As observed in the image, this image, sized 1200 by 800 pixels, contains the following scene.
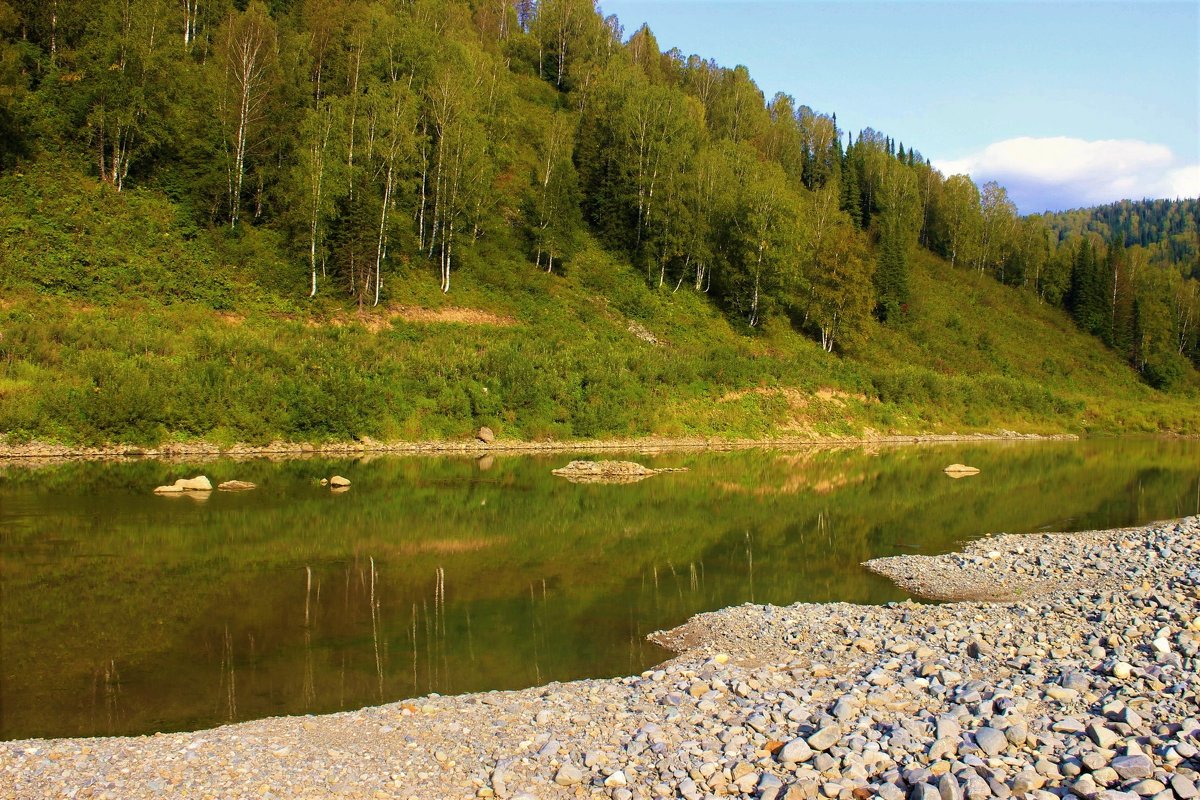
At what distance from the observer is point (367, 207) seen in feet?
158

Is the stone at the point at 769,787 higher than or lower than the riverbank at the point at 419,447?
higher

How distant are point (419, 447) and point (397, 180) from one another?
71.3ft

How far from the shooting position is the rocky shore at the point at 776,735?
7234mm

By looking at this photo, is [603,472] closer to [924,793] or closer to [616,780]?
[616,780]

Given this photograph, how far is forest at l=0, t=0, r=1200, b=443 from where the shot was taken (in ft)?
148

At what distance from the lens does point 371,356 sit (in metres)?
41.0

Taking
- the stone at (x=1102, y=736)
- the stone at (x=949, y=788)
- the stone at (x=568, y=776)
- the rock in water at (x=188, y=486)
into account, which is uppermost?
the stone at (x=1102, y=736)

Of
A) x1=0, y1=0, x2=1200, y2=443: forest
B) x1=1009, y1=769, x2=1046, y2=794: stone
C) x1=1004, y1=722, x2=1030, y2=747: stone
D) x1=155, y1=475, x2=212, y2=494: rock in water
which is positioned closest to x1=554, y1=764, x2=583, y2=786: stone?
x1=1009, y1=769, x2=1046, y2=794: stone

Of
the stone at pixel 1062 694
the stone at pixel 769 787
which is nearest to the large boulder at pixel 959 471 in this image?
the stone at pixel 1062 694

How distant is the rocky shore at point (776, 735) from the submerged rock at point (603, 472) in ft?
67.4

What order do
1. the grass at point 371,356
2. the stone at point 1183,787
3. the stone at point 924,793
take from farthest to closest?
the grass at point 371,356 < the stone at point 924,793 < the stone at point 1183,787

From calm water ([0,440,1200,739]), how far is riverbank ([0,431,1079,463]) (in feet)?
8.27

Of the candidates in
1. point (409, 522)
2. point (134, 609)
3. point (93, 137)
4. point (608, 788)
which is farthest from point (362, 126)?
point (608, 788)

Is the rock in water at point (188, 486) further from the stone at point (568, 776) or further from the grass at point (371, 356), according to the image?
the stone at point (568, 776)
